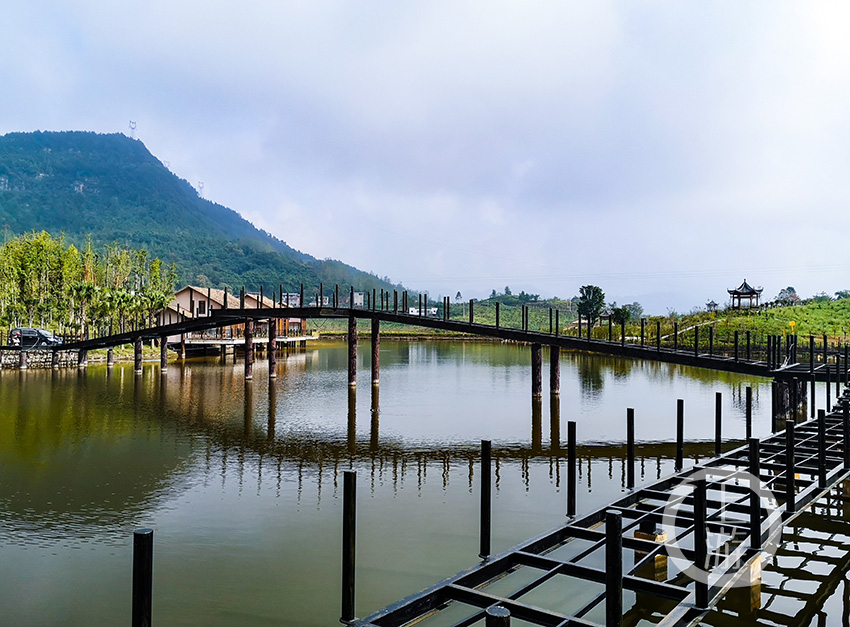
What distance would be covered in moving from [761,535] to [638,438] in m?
10.8

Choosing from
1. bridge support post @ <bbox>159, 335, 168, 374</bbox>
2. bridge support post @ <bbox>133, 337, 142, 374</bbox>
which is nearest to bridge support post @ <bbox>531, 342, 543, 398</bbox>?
bridge support post @ <bbox>159, 335, 168, 374</bbox>

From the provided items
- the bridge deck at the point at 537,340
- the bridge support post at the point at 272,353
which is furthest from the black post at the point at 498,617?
the bridge support post at the point at 272,353

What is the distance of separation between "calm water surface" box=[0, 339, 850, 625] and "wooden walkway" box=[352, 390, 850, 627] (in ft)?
2.63

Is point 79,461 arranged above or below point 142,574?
below

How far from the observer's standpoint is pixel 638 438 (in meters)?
19.7

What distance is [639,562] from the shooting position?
7.89m

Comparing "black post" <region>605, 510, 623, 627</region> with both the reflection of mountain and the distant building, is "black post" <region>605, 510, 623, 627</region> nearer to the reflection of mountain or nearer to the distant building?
the reflection of mountain

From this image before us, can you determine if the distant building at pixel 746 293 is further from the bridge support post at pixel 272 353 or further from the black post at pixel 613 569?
the black post at pixel 613 569

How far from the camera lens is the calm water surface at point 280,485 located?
28.6 ft

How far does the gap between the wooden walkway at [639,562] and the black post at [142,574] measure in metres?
2.12

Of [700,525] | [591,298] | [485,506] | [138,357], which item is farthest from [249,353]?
[591,298]

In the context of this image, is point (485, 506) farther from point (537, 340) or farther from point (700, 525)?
point (537, 340)

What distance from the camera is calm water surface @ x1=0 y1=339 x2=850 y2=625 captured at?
8.73m

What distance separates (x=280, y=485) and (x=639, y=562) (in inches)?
345
